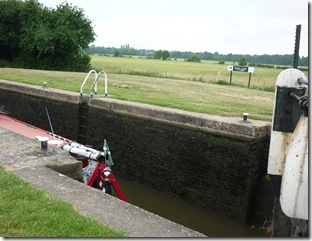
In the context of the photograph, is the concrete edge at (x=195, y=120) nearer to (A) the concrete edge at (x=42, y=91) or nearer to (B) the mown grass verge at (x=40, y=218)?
(A) the concrete edge at (x=42, y=91)

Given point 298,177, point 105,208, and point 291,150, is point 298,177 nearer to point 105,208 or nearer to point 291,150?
point 291,150

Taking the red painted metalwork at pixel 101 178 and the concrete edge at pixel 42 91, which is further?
the concrete edge at pixel 42 91

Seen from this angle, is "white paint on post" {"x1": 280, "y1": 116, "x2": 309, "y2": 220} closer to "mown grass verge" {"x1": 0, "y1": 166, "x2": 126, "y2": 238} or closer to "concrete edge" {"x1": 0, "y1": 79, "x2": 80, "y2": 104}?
"mown grass verge" {"x1": 0, "y1": 166, "x2": 126, "y2": 238}

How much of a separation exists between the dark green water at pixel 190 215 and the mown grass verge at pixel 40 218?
3.20m

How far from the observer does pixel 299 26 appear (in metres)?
3.98

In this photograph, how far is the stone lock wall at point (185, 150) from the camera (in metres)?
6.30

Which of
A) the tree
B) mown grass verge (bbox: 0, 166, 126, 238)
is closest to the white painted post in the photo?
mown grass verge (bbox: 0, 166, 126, 238)

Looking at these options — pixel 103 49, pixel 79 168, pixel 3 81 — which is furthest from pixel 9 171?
pixel 103 49

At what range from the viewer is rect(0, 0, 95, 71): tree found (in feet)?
76.7

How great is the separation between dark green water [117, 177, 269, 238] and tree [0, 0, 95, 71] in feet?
57.0

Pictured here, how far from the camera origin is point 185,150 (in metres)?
7.14

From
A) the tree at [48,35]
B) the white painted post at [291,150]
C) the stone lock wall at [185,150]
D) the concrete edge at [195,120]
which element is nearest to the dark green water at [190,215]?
the stone lock wall at [185,150]

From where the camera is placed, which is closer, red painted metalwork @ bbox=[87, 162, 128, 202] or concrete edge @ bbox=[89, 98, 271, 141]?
red painted metalwork @ bbox=[87, 162, 128, 202]

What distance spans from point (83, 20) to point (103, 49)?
6437cm
